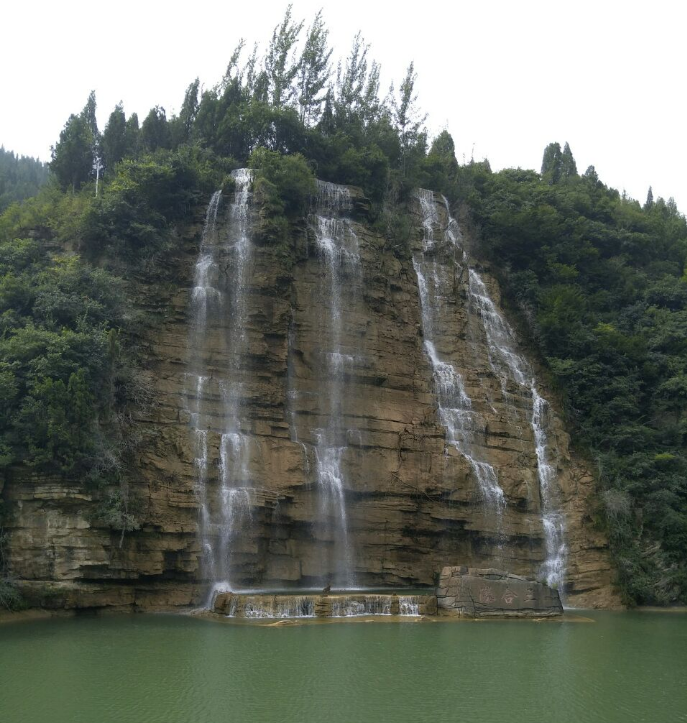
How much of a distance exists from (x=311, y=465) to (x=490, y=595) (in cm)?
850

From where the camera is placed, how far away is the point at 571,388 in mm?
39031

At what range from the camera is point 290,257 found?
3619 cm

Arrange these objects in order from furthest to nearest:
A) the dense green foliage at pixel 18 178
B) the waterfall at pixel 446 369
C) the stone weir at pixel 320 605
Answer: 1. the dense green foliage at pixel 18 178
2. the waterfall at pixel 446 369
3. the stone weir at pixel 320 605

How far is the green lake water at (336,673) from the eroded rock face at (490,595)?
1666mm

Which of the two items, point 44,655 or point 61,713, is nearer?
point 61,713

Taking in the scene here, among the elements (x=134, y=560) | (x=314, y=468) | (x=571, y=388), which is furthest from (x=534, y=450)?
(x=134, y=560)

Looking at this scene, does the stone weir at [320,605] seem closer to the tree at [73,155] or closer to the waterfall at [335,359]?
the waterfall at [335,359]

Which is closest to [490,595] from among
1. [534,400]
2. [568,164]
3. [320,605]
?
[320,605]

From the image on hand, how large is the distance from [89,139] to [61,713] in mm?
34673

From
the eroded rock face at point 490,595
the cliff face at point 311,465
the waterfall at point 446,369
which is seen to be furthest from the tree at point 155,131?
the eroded rock face at point 490,595

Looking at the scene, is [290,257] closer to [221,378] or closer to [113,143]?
[221,378]

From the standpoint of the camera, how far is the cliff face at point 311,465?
26969 mm

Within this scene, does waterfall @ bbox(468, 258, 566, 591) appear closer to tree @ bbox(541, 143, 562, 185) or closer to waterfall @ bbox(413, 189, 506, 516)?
waterfall @ bbox(413, 189, 506, 516)

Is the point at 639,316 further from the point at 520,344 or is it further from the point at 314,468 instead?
the point at 314,468
